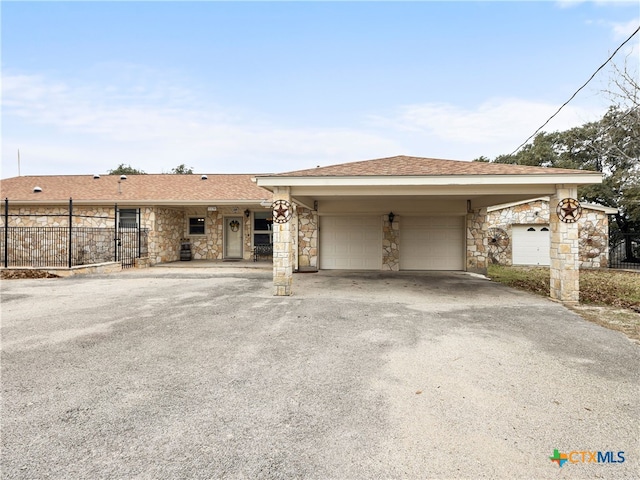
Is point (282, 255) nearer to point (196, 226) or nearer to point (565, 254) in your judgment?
point (565, 254)

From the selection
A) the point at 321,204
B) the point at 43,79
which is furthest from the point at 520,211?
the point at 43,79

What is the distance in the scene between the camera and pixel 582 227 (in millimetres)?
15375

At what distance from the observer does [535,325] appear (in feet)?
17.8

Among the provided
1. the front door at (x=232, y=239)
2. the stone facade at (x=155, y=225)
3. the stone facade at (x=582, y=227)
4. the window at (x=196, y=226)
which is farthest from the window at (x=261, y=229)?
the stone facade at (x=582, y=227)

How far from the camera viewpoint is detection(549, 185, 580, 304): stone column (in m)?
7.43

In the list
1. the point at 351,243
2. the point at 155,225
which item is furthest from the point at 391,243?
the point at 155,225

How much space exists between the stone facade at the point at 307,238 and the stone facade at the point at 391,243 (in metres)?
2.78

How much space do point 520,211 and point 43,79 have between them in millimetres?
22337

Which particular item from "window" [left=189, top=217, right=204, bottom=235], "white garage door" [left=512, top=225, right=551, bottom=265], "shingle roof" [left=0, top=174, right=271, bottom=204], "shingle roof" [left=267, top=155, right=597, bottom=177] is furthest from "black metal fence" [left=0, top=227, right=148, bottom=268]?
"white garage door" [left=512, top=225, right=551, bottom=265]

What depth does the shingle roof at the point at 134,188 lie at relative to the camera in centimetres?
1451

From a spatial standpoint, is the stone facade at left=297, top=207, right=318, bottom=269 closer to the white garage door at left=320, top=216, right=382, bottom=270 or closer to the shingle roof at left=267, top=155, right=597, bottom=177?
the white garage door at left=320, top=216, right=382, bottom=270

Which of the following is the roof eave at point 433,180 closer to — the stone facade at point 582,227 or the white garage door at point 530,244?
the stone facade at point 582,227

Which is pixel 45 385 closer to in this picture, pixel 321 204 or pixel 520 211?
pixel 321 204

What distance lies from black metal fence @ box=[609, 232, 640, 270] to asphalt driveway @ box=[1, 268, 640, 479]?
15070 mm
